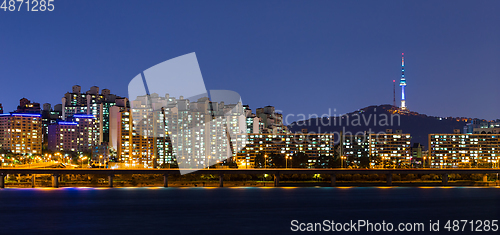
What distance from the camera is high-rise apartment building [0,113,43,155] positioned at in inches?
6860

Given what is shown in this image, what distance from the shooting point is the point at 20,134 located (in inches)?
6870

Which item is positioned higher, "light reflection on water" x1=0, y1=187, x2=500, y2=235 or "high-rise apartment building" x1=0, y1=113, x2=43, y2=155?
"high-rise apartment building" x1=0, y1=113, x2=43, y2=155

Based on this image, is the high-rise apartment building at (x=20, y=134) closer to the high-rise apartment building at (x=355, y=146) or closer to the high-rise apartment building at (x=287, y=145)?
the high-rise apartment building at (x=287, y=145)

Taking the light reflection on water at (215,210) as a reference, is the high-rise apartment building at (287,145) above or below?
above

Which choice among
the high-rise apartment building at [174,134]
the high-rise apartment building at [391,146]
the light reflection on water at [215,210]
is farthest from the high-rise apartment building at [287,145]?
the light reflection on water at [215,210]

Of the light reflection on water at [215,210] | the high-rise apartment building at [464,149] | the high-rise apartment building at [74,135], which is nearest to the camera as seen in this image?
the light reflection on water at [215,210]

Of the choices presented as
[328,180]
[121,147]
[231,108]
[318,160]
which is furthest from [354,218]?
[231,108]

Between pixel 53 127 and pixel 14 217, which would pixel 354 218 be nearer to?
pixel 14 217

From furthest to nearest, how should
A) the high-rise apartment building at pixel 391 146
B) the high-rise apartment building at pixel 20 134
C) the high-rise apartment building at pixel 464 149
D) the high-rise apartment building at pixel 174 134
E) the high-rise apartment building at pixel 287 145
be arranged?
the high-rise apartment building at pixel 20 134 → the high-rise apartment building at pixel 464 149 → the high-rise apartment building at pixel 391 146 → the high-rise apartment building at pixel 287 145 → the high-rise apartment building at pixel 174 134

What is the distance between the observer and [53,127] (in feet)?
601

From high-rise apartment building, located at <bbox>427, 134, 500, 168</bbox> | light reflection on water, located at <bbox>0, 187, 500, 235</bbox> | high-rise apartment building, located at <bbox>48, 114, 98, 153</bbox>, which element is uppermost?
high-rise apartment building, located at <bbox>48, 114, 98, 153</bbox>

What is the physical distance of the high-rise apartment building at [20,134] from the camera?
174m

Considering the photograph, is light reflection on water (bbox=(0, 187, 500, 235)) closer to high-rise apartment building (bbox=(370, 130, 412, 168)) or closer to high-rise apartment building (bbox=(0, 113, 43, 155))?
high-rise apartment building (bbox=(370, 130, 412, 168))

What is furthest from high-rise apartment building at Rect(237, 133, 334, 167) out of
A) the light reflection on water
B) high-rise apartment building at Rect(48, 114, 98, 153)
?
the light reflection on water
